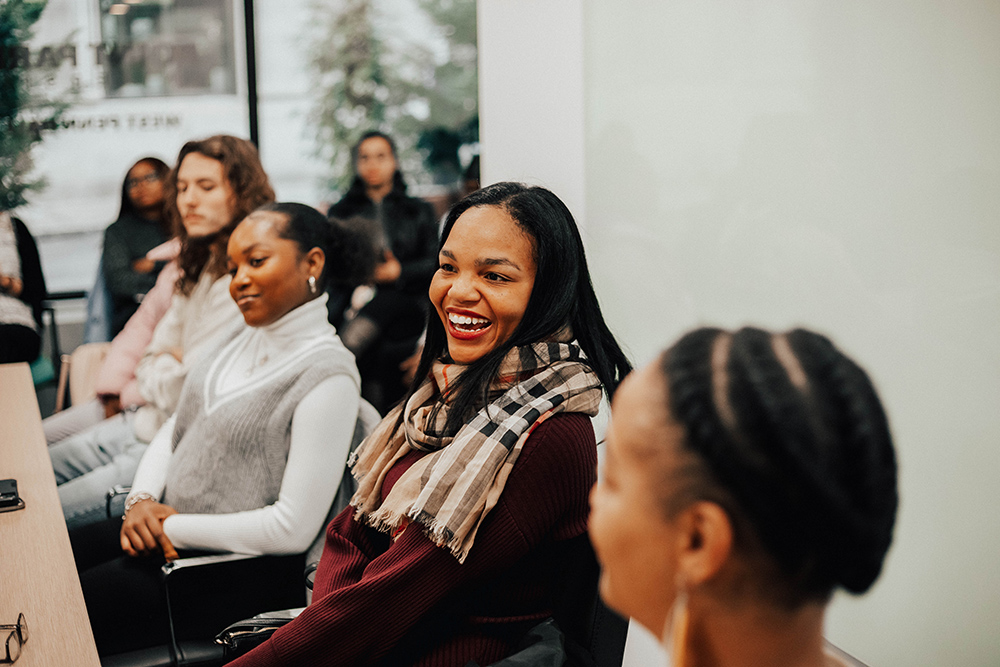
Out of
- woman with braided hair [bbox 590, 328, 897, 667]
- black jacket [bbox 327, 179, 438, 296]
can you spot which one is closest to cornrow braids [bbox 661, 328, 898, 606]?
woman with braided hair [bbox 590, 328, 897, 667]

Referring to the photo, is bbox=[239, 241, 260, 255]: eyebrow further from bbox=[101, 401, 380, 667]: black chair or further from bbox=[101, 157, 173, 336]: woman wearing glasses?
bbox=[101, 157, 173, 336]: woman wearing glasses

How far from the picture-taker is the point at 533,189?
154cm

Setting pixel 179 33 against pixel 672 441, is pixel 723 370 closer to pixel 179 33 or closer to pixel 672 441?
pixel 672 441

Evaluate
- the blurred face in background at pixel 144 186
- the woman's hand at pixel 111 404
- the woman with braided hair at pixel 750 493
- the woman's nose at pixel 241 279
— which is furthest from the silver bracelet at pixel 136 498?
the blurred face in background at pixel 144 186

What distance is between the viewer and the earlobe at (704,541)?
2.16ft

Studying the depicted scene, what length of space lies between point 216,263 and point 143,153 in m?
3.63

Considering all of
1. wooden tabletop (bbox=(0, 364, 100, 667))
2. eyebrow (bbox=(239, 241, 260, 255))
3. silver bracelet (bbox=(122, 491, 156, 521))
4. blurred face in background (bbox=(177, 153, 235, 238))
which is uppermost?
blurred face in background (bbox=(177, 153, 235, 238))

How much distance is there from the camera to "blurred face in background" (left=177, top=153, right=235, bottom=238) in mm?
2715

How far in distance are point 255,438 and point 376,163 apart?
3058mm

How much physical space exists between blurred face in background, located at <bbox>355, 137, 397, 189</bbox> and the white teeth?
340cm

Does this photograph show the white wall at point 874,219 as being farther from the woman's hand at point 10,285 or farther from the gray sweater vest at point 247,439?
the woman's hand at point 10,285

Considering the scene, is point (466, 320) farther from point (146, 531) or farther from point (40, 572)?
point (146, 531)

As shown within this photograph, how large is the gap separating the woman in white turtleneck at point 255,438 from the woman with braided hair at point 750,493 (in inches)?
50.1

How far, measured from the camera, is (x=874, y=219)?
1450 mm
